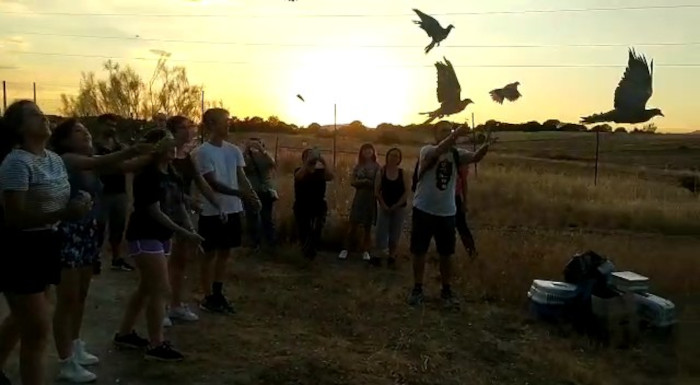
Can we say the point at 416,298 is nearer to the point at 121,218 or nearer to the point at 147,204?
the point at 147,204

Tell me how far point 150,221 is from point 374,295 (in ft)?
9.89

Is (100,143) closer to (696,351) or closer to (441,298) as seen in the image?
(441,298)

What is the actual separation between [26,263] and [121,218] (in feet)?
14.3

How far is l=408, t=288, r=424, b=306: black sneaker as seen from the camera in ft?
23.0

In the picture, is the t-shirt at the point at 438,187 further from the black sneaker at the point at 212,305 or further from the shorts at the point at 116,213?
the shorts at the point at 116,213

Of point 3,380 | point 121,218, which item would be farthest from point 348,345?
point 121,218

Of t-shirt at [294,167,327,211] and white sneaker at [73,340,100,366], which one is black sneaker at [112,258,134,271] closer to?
t-shirt at [294,167,327,211]

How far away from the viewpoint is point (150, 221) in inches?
189

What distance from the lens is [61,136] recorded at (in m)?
4.46

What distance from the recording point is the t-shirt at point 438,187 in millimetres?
6922

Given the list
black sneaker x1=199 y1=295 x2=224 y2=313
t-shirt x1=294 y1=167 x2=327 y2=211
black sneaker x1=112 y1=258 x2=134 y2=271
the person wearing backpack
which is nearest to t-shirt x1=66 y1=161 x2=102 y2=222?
black sneaker x1=199 y1=295 x2=224 y2=313

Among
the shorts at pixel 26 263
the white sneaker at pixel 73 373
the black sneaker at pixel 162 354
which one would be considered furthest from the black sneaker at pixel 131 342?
the shorts at pixel 26 263

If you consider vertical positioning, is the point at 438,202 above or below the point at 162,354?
above

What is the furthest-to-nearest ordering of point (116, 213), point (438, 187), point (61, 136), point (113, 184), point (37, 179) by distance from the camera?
1. point (116, 213)
2. point (113, 184)
3. point (438, 187)
4. point (61, 136)
5. point (37, 179)
